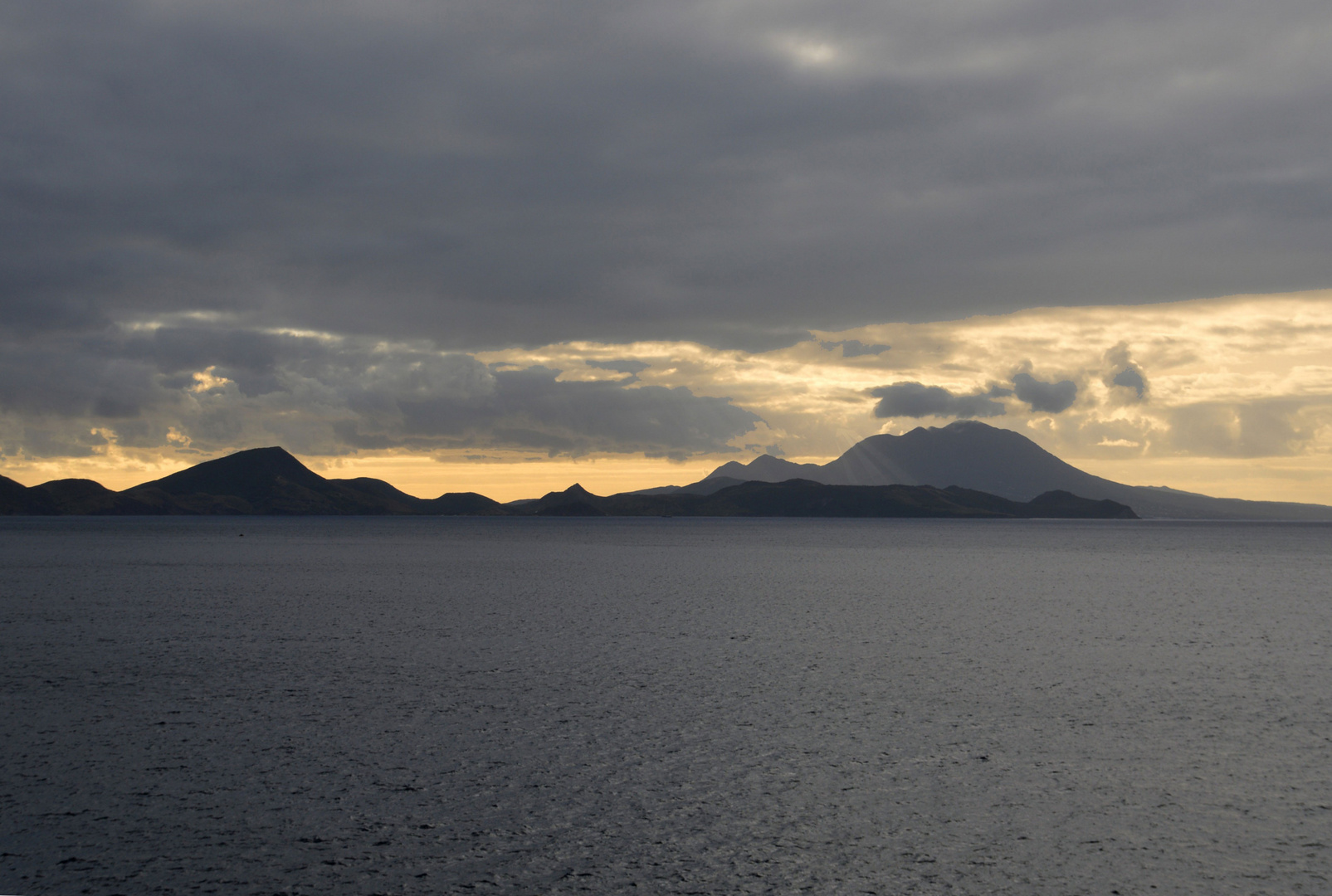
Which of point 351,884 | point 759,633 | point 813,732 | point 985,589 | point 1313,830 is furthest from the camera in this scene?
point 985,589

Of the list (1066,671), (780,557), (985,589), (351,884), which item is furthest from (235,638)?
(780,557)

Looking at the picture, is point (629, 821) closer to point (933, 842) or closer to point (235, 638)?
point (933, 842)

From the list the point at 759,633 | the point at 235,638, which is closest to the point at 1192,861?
the point at 759,633

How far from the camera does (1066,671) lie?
42.8m

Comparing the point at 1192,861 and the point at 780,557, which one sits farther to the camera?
the point at 780,557

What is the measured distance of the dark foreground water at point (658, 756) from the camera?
17688 millimetres

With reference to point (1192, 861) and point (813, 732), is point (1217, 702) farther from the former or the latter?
point (1192, 861)

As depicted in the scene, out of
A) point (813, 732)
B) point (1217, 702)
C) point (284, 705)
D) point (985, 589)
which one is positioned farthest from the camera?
point (985, 589)

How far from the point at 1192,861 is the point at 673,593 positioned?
73477 millimetres

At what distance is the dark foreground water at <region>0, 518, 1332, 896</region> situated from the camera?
1769 cm

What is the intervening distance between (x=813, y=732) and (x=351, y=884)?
16.4m

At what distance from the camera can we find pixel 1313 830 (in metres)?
19.9

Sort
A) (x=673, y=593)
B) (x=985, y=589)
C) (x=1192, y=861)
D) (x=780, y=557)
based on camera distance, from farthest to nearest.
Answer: (x=780, y=557) < (x=985, y=589) < (x=673, y=593) < (x=1192, y=861)

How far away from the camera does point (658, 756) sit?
1032 inches
